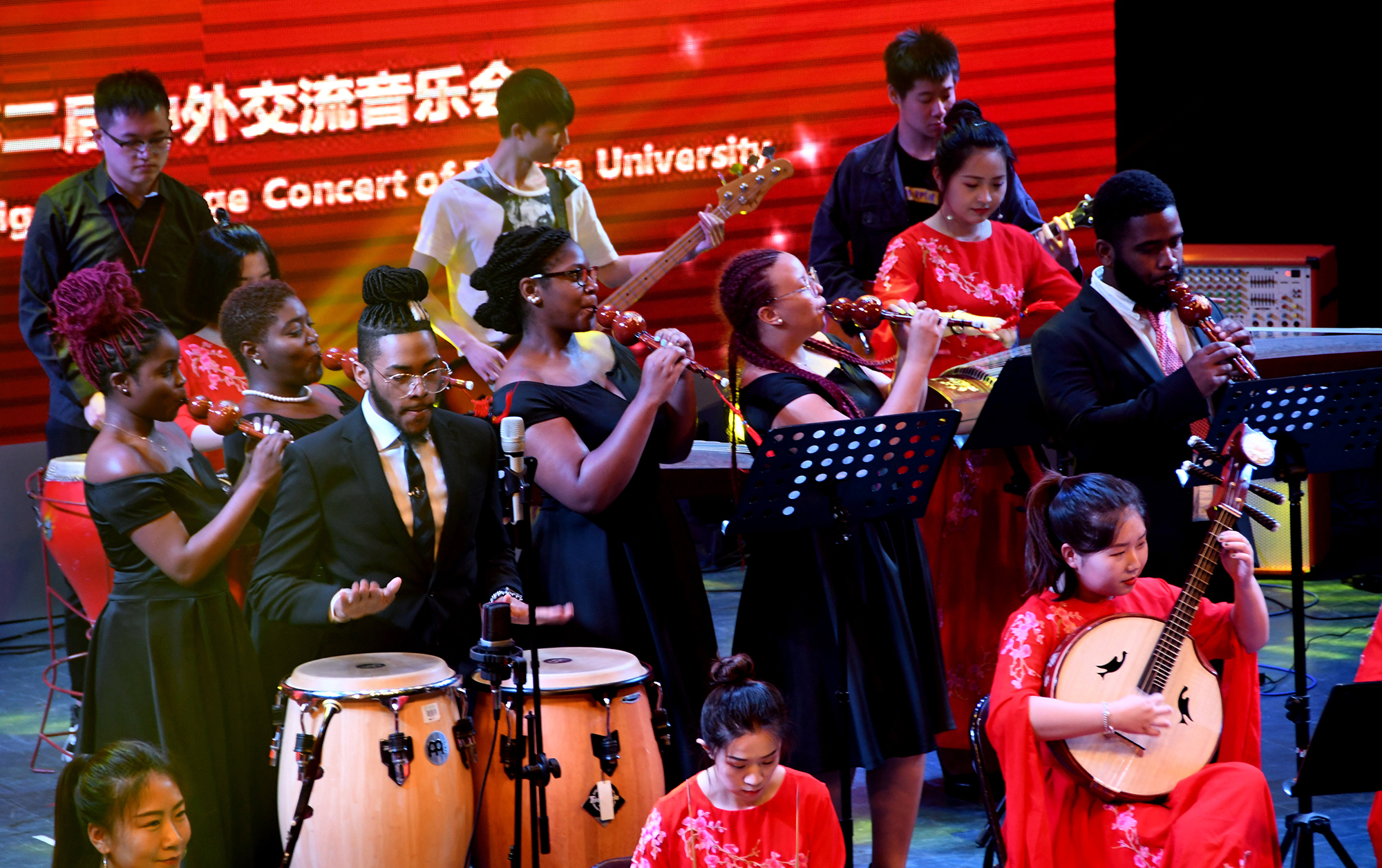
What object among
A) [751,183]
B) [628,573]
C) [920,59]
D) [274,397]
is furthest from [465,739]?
[920,59]

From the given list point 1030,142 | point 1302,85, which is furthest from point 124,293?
point 1302,85

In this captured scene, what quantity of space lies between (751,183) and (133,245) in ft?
7.42

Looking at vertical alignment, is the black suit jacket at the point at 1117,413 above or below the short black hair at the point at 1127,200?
below

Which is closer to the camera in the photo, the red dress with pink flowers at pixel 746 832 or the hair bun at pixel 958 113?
the red dress with pink flowers at pixel 746 832

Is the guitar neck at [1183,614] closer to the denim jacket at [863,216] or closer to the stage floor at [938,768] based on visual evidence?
the stage floor at [938,768]

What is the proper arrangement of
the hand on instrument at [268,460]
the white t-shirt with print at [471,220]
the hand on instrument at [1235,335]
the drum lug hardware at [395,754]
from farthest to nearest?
1. the white t-shirt with print at [471,220]
2. the hand on instrument at [1235,335]
3. the hand on instrument at [268,460]
4. the drum lug hardware at [395,754]

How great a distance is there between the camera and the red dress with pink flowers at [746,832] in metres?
3.35

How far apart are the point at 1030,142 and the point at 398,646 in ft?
17.3

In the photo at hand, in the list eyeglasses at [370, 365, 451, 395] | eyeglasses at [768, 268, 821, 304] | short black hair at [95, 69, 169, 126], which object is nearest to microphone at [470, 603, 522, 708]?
eyeglasses at [370, 365, 451, 395]

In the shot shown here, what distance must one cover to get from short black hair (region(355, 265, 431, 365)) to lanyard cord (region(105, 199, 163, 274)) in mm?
1920

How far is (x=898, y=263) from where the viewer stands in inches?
201

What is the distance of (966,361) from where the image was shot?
16.9 feet

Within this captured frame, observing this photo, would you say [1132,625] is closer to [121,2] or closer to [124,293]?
[124,293]

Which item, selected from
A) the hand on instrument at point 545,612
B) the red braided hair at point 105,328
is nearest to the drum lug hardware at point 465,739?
the hand on instrument at point 545,612
